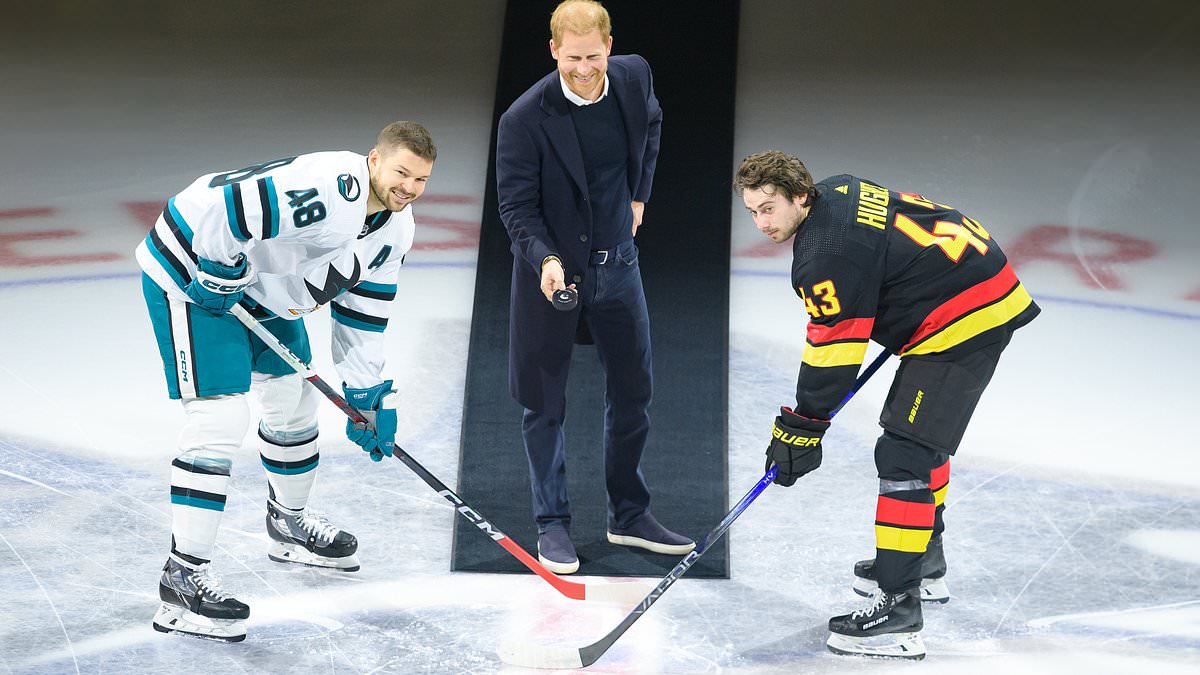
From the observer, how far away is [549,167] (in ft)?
11.4

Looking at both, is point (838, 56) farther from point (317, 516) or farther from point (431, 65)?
point (317, 516)

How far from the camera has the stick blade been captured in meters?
3.22

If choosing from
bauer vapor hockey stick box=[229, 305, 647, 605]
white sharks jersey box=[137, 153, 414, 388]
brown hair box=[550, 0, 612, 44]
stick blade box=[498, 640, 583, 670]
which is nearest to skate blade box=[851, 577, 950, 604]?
bauer vapor hockey stick box=[229, 305, 647, 605]

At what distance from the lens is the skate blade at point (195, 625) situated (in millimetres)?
3250

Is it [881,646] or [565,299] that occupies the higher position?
[565,299]

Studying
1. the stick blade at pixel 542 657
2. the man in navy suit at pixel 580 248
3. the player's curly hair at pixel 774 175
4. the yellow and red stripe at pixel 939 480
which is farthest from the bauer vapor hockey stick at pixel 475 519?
the player's curly hair at pixel 774 175

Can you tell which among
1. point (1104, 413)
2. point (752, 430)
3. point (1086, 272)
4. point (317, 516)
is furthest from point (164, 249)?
point (1086, 272)

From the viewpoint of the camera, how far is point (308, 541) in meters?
3.64

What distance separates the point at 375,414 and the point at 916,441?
1.34 metres

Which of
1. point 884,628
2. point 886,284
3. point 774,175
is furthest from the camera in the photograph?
point 884,628

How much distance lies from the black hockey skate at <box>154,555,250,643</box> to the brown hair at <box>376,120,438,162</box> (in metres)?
1.12

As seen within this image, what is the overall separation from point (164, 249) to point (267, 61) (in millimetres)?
3935

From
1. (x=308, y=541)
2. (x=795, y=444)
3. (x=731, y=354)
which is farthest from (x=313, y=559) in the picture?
(x=731, y=354)

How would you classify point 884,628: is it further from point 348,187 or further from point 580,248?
point 348,187
